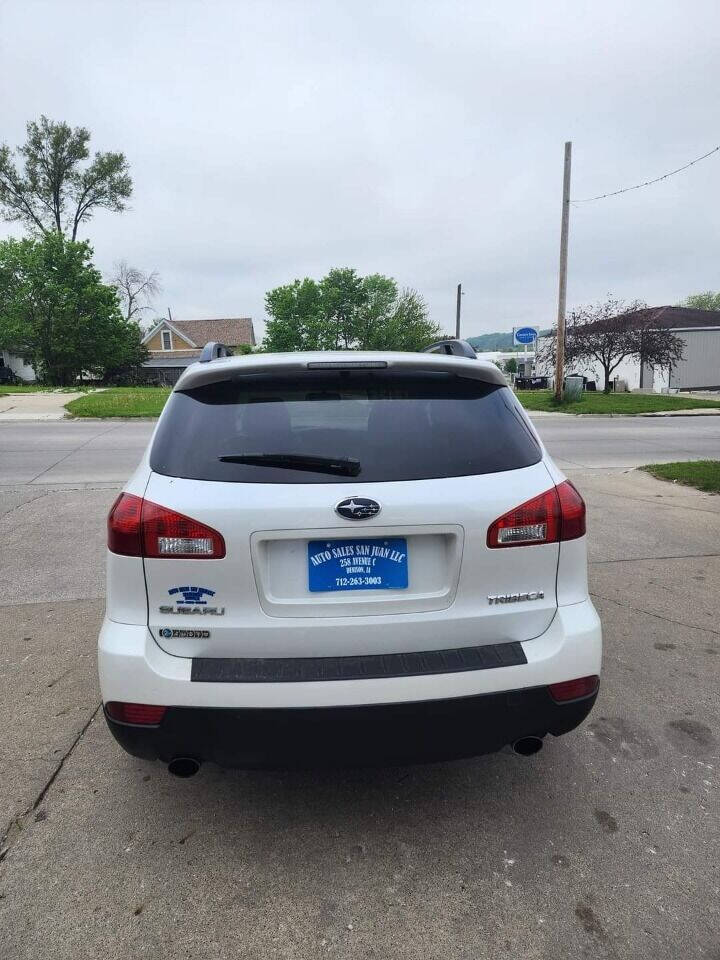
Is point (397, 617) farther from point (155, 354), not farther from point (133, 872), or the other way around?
point (155, 354)

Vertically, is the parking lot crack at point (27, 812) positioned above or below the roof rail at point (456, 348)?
below

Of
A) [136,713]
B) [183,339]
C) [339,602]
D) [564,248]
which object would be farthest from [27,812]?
[183,339]

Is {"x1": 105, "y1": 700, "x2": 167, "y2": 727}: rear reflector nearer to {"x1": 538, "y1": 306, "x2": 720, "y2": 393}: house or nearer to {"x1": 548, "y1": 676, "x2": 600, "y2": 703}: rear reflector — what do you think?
{"x1": 548, "y1": 676, "x2": 600, "y2": 703}: rear reflector

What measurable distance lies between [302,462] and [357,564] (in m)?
0.39

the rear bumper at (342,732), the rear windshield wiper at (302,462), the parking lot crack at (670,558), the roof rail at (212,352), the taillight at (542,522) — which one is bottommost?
the parking lot crack at (670,558)

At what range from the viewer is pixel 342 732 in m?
2.08

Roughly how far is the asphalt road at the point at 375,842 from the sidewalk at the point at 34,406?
18.6 meters

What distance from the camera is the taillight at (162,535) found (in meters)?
2.12

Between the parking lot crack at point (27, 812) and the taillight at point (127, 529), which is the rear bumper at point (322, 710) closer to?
the taillight at point (127, 529)

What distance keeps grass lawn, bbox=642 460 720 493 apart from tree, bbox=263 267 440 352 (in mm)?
55150

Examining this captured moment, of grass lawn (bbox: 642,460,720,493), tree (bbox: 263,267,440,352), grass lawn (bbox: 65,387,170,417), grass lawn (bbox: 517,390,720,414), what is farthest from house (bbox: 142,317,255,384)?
grass lawn (bbox: 642,460,720,493)

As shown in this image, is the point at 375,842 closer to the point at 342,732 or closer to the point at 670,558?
the point at 342,732

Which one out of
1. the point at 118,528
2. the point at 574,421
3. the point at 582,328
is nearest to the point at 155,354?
the point at 582,328

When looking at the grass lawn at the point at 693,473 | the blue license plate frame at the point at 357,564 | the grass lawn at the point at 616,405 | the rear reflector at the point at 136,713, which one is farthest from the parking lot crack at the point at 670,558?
the grass lawn at the point at 616,405
